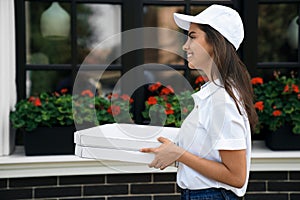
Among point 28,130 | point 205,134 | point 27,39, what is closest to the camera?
point 205,134

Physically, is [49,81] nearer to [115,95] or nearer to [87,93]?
[87,93]

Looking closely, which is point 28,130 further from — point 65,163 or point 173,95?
point 173,95

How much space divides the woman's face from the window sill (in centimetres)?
146

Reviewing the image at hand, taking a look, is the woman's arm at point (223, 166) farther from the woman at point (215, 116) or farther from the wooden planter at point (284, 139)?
the wooden planter at point (284, 139)

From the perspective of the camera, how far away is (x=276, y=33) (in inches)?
132

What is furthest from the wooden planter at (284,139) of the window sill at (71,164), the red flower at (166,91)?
the red flower at (166,91)

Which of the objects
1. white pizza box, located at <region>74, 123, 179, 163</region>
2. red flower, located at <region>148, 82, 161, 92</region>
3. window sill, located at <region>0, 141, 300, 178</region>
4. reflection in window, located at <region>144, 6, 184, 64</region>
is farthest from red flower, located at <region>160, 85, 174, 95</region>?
white pizza box, located at <region>74, 123, 179, 163</region>

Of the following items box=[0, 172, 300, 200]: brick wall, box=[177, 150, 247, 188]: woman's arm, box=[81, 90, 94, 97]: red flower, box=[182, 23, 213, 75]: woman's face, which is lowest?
box=[0, 172, 300, 200]: brick wall

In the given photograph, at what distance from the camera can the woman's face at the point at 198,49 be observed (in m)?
1.46

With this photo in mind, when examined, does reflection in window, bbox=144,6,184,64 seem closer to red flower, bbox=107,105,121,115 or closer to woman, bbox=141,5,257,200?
red flower, bbox=107,105,121,115

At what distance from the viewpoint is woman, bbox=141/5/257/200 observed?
143 cm

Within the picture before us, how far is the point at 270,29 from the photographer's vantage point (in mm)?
3357

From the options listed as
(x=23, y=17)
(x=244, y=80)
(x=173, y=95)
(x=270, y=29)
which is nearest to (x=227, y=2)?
(x=270, y=29)

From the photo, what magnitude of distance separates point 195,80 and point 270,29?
0.62m
